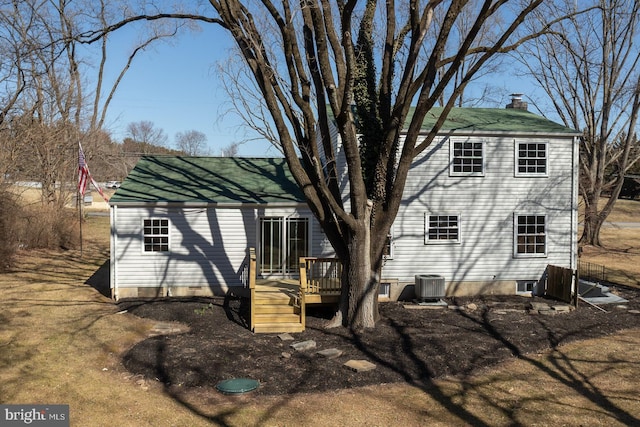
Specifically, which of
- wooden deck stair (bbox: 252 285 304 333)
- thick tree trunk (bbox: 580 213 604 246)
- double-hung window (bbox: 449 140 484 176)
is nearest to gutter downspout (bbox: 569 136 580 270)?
double-hung window (bbox: 449 140 484 176)

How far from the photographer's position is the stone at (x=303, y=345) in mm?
10953

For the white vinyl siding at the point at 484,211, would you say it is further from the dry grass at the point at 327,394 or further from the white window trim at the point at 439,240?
the dry grass at the point at 327,394

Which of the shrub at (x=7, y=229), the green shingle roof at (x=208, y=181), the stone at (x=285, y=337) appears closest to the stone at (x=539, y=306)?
the stone at (x=285, y=337)

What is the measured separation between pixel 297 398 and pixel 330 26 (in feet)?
26.2

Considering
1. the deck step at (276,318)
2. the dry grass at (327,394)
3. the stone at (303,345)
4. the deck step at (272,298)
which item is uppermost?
the deck step at (272,298)

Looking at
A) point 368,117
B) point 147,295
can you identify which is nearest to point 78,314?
point 147,295

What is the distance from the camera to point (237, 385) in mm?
8852

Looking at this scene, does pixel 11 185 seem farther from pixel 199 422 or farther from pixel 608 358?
pixel 608 358

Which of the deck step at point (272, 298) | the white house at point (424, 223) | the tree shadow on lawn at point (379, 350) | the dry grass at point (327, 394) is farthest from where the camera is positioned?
the white house at point (424, 223)

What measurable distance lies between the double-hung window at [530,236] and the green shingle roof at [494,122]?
9.46 feet

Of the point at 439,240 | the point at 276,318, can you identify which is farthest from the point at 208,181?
the point at 439,240

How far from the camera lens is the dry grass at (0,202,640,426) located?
7.66 metres

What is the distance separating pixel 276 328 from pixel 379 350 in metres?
2.79

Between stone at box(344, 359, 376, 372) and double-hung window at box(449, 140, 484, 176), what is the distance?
26.6 feet
